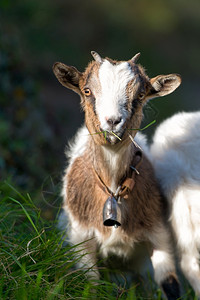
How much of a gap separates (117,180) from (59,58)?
8.03 meters

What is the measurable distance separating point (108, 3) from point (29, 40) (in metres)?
6.42

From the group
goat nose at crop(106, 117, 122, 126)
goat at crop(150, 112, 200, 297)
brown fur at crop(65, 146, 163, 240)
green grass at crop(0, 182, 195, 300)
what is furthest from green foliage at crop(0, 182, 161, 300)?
goat nose at crop(106, 117, 122, 126)

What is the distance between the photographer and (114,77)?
11.4 feet

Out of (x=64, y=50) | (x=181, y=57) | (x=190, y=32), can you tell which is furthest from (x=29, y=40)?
(x=190, y=32)

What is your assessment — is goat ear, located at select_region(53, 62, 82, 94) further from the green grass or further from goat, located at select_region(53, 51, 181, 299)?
the green grass

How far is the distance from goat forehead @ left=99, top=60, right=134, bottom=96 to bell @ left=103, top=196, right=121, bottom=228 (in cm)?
84

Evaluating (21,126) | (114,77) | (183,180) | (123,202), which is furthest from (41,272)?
(21,126)

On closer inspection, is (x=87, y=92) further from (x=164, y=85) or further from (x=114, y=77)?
(x=164, y=85)

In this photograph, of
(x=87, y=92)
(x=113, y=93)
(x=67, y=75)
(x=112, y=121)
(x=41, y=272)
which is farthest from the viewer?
(x=67, y=75)

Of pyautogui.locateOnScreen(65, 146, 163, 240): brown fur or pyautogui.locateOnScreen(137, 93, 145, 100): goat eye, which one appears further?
pyautogui.locateOnScreen(65, 146, 163, 240): brown fur

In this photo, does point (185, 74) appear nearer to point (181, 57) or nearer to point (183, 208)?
point (181, 57)

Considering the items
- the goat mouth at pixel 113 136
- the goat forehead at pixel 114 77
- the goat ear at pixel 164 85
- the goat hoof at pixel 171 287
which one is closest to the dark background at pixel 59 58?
the goat ear at pixel 164 85

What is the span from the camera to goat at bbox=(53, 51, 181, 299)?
3482 millimetres

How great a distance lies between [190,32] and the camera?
1616 cm
